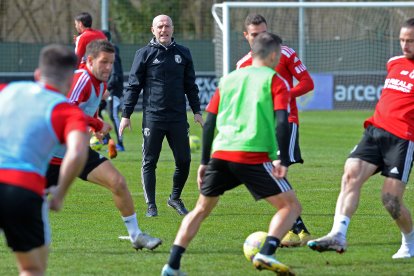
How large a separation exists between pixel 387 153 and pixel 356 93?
79.3 feet

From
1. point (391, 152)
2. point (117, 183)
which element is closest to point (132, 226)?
point (117, 183)

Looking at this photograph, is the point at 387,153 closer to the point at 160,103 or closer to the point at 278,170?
the point at 278,170

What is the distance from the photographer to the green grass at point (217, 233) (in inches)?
310

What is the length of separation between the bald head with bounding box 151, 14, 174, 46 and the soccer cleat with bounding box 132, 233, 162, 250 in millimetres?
3157

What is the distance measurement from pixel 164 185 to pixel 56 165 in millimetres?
5768

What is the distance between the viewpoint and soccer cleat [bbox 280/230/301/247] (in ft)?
29.1

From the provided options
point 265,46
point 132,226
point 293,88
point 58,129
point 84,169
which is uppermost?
point 265,46

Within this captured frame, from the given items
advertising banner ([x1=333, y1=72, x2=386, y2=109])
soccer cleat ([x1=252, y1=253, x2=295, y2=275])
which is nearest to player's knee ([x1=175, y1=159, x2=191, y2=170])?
soccer cleat ([x1=252, y1=253, x2=295, y2=275])

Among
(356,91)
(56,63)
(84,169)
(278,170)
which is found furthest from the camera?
(356,91)

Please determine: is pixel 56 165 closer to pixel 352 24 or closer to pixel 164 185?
pixel 164 185

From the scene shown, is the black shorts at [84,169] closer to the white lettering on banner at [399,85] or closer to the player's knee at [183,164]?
the white lettering on banner at [399,85]

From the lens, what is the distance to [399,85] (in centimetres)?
828

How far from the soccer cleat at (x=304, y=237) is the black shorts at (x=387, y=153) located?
1124 millimetres

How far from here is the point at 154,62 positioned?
10992 mm
